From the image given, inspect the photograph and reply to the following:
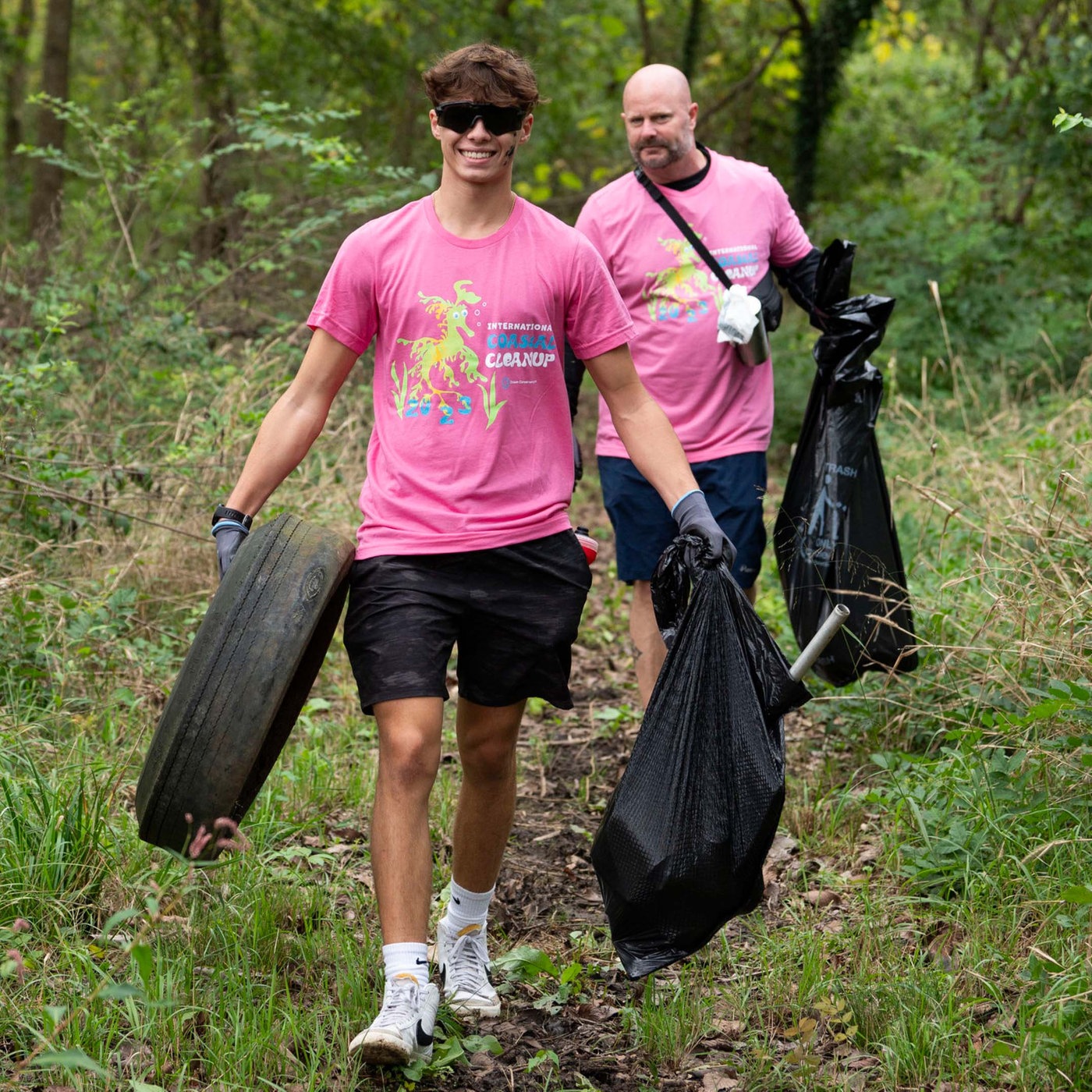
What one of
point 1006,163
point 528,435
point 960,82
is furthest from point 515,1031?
point 960,82

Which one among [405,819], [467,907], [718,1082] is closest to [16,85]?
[467,907]

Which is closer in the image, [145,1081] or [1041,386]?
[145,1081]

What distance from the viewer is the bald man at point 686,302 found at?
432 cm

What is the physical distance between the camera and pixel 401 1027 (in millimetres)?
2689

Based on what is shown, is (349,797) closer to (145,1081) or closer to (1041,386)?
(145,1081)

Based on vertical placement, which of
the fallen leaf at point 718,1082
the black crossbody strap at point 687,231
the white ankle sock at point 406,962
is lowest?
the fallen leaf at point 718,1082

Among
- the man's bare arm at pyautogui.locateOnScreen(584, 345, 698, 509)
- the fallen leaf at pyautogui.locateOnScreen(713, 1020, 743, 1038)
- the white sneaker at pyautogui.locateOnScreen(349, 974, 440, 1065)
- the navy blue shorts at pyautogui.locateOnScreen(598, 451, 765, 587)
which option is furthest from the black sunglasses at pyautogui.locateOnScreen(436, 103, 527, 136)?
the fallen leaf at pyautogui.locateOnScreen(713, 1020, 743, 1038)

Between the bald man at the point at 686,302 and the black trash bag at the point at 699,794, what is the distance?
1.46 m

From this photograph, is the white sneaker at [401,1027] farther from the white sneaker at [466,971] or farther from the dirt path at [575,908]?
the white sneaker at [466,971]

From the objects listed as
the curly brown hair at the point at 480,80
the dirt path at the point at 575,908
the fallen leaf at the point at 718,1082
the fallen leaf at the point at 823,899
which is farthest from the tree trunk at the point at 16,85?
the fallen leaf at the point at 718,1082

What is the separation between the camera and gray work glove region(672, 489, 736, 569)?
9.74ft

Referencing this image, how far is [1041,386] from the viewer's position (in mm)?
9477

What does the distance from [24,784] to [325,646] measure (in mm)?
936

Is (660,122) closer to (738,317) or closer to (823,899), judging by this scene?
(738,317)
